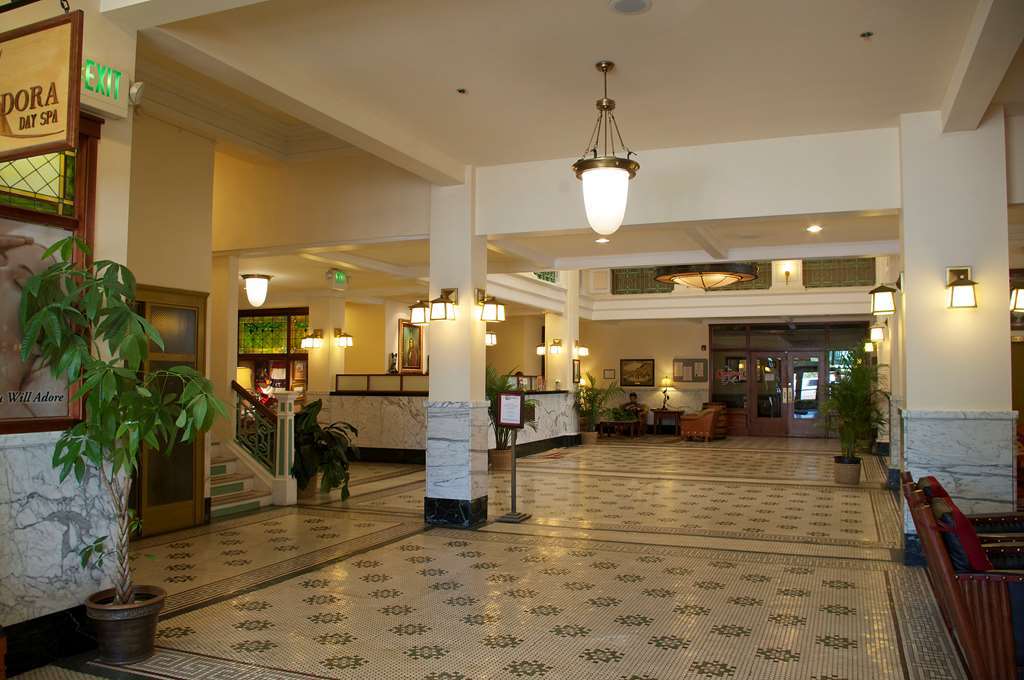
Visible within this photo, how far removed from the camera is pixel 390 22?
14.8 ft

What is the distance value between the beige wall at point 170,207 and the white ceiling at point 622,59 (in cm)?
238

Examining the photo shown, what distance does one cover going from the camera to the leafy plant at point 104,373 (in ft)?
11.5

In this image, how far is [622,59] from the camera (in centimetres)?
494

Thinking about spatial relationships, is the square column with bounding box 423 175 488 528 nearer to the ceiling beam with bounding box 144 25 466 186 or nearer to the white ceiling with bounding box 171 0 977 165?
the ceiling beam with bounding box 144 25 466 186

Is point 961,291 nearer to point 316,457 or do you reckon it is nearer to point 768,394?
point 316,457

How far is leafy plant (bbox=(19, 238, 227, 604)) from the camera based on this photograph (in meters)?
3.51

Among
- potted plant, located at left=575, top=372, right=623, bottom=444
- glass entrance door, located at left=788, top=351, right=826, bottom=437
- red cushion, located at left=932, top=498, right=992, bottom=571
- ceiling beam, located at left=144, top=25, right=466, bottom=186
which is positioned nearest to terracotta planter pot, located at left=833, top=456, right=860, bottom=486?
potted plant, located at left=575, top=372, right=623, bottom=444

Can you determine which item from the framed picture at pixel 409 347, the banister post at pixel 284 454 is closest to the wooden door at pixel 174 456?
the banister post at pixel 284 454

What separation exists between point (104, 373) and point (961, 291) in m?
5.34

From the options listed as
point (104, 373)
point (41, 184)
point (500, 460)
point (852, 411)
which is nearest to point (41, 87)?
point (41, 184)

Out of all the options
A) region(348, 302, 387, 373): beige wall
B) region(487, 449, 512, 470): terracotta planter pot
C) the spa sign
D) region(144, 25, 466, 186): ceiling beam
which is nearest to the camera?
the spa sign

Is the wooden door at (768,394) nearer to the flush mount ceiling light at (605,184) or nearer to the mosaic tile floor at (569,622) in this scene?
the mosaic tile floor at (569,622)

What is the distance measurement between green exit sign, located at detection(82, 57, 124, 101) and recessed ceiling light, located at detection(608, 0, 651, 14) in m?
2.59

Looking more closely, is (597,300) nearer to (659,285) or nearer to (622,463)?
(659,285)
